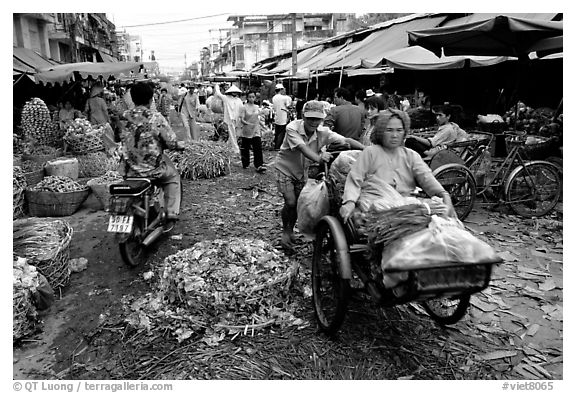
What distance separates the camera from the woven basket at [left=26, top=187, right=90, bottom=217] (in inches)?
257

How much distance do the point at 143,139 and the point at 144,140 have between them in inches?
0.6

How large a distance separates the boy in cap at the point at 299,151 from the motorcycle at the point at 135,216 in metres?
1.57

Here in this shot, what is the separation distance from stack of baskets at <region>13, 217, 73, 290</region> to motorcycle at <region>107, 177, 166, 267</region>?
1.76 ft

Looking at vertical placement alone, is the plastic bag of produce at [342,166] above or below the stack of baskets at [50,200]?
above

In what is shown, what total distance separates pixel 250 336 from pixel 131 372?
3.05 feet

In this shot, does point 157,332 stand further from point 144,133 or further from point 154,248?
point 144,133

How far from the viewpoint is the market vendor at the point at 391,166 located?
10.8ft

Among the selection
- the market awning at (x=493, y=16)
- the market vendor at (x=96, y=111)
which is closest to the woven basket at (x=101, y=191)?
the market vendor at (x=96, y=111)

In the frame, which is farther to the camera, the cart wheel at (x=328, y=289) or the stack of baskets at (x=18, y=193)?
the stack of baskets at (x=18, y=193)

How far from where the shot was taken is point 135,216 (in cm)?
482

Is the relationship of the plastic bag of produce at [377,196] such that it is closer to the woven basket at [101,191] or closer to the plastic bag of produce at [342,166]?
the plastic bag of produce at [342,166]

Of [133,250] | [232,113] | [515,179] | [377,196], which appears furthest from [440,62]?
[133,250]

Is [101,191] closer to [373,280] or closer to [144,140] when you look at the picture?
[144,140]

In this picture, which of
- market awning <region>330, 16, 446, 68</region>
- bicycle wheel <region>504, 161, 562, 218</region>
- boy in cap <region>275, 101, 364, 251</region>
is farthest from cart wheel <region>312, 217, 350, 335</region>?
market awning <region>330, 16, 446, 68</region>
